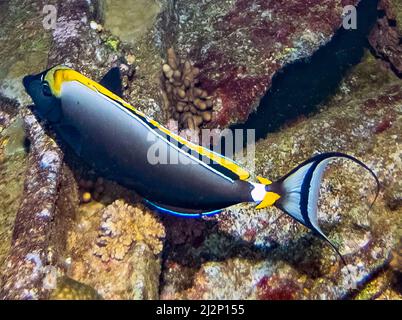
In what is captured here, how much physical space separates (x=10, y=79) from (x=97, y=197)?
210 cm

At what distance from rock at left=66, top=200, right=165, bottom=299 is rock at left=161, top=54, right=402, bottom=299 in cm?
45

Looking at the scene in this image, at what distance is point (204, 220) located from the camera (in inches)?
138

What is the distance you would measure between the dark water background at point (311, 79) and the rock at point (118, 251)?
67.8 inches

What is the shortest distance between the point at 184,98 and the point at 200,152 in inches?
89.2

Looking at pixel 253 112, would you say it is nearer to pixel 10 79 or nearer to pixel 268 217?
pixel 268 217

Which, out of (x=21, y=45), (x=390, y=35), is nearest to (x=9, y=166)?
(x=21, y=45)

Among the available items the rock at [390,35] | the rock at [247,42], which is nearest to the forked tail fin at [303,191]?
the rock at [247,42]

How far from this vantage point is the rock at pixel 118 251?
2919 millimetres

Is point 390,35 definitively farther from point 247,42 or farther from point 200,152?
point 200,152

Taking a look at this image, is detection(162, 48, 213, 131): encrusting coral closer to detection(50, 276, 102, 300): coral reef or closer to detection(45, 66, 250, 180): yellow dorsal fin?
detection(45, 66, 250, 180): yellow dorsal fin

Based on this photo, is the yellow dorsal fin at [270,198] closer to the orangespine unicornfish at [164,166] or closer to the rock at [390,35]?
the orangespine unicornfish at [164,166]

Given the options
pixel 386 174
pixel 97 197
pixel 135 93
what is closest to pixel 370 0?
pixel 386 174

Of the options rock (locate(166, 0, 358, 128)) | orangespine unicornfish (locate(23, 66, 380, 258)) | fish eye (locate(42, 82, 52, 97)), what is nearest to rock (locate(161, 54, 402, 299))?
rock (locate(166, 0, 358, 128))

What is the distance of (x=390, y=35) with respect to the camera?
5.18 m
